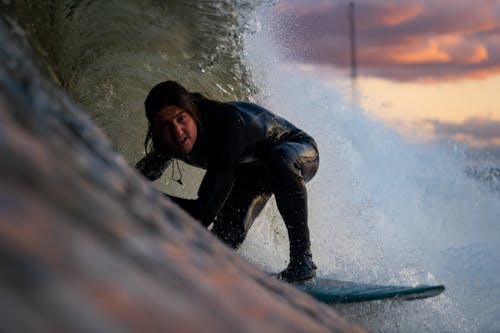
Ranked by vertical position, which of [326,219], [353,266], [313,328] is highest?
[313,328]

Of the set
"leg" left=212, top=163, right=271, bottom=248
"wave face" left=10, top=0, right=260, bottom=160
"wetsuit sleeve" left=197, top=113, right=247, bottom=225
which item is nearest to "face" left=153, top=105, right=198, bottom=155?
"wetsuit sleeve" left=197, top=113, right=247, bottom=225

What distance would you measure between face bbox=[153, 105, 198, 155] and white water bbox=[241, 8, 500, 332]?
Answer: 95 centimetres

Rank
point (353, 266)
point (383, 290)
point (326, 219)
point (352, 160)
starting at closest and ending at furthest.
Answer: point (383, 290), point (353, 266), point (326, 219), point (352, 160)

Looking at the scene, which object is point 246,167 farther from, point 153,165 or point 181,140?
point 181,140

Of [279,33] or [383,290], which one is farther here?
[279,33]

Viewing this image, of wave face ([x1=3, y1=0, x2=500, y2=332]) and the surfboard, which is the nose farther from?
the surfboard

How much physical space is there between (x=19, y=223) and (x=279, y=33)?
6.90m

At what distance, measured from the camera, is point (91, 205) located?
1.76ft

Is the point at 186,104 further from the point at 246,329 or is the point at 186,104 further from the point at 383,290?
the point at 246,329

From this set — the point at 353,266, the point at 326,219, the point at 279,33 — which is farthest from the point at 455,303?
the point at 279,33

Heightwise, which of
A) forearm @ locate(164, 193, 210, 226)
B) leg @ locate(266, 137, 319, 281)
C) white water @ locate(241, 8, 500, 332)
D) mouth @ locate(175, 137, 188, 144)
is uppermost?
mouth @ locate(175, 137, 188, 144)

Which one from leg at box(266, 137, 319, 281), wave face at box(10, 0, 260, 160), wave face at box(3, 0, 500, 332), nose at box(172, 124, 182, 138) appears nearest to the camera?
nose at box(172, 124, 182, 138)

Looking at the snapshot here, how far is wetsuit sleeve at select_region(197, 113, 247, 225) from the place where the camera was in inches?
122

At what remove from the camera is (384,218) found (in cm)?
829
